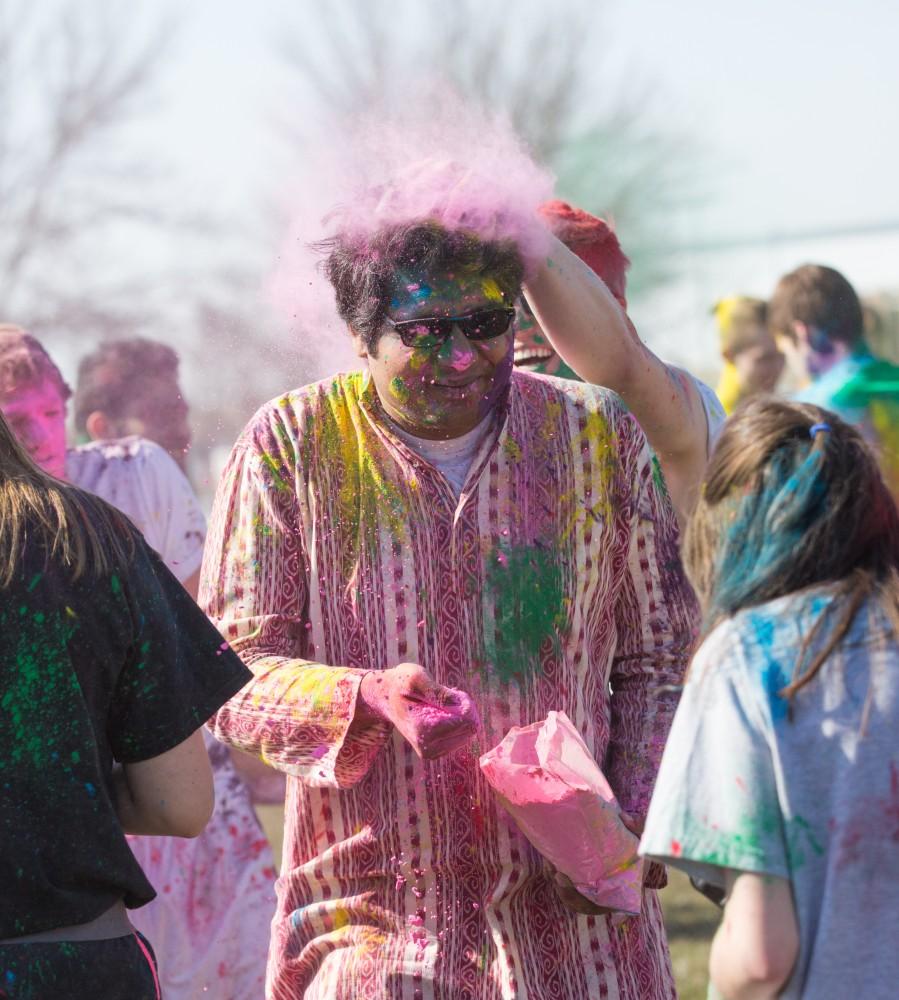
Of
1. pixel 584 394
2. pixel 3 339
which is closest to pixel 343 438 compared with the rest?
pixel 584 394

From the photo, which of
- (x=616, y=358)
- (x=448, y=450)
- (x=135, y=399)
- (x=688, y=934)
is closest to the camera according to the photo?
(x=448, y=450)

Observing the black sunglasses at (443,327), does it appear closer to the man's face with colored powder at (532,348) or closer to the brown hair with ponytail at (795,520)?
A: the brown hair with ponytail at (795,520)

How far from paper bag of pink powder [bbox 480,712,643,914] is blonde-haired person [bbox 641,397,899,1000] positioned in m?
0.44

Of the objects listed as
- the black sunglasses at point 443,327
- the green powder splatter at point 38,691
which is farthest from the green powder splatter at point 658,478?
the green powder splatter at point 38,691

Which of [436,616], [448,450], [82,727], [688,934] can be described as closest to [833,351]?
[688,934]

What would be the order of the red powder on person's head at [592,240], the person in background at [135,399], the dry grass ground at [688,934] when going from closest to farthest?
the red powder on person's head at [592,240]
the dry grass ground at [688,934]
the person in background at [135,399]

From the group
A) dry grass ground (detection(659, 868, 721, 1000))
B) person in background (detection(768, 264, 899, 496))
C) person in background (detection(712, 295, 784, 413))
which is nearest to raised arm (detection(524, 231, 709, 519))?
person in background (detection(768, 264, 899, 496))

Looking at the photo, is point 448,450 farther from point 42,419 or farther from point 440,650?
point 42,419

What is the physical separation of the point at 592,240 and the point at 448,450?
999 mm

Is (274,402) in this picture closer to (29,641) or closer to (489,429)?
(489,429)

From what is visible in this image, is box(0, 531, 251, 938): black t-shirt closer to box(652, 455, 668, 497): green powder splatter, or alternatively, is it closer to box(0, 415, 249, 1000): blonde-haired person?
box(0, 415, 249, 1000): blonde-haired person

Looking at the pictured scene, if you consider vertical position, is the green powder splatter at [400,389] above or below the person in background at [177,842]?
above

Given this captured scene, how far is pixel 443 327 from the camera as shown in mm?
2613

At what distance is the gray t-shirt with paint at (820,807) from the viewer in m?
1.87
